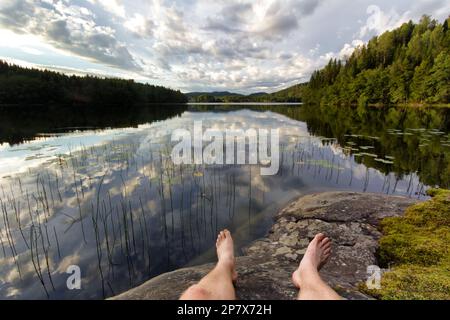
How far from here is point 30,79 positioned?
267ft

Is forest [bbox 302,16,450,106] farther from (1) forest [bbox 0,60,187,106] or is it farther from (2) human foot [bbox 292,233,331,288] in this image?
(1) forest [bbox 0,60,187,106]

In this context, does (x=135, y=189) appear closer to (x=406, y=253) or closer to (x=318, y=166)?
(x=406, y=253)

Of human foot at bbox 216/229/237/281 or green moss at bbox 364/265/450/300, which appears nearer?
green moss at bbox 364/265/450/300

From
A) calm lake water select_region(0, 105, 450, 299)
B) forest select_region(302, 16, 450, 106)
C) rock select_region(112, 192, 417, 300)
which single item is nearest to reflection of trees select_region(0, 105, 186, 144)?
calm lake water select_region(0, 105, 450, 299)

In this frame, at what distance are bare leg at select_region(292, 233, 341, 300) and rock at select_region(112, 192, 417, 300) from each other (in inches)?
7.5

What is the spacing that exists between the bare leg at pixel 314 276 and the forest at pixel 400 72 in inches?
2501

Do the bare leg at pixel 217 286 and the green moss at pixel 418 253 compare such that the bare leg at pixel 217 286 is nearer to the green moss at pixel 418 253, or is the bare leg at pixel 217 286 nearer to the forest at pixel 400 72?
A: the green moss at pixel 418 253

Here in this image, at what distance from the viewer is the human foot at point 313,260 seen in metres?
3.05

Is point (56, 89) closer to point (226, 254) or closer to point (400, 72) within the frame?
point (226, 254)

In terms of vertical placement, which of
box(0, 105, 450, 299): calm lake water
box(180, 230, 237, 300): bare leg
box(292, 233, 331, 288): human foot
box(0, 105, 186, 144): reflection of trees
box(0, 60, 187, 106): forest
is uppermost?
box(0, 60, 187, 106): forest

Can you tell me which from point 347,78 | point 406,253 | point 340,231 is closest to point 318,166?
point 340,231

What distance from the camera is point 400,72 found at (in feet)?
185

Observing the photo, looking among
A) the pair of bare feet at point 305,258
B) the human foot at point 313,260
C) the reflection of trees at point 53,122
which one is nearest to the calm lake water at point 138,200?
the pair of bare feet at point 305,258

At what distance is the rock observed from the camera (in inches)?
121
